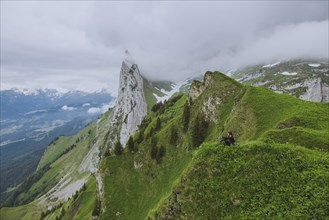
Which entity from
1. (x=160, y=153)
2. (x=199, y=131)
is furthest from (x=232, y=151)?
(x=160, y=153)

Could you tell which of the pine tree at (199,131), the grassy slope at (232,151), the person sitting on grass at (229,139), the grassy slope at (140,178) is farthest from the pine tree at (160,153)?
the person sitting on grass at (229,139)

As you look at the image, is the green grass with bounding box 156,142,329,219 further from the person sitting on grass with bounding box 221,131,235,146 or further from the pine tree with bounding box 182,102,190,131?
the pine tree with bounding box 182,102,190,131

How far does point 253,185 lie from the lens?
29703 mm

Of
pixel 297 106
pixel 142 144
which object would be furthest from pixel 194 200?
pixel 142 144

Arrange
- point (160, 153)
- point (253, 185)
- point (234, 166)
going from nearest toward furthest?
point (253, 185) < point (234, 166) < point (160, 153)

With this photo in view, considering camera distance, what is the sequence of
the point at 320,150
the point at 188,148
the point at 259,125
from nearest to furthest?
the point at 320,150 < the point at 259,125 < the point at 188,148

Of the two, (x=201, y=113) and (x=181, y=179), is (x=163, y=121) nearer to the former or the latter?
(x=201, y=113)

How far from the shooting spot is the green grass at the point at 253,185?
86.8ft

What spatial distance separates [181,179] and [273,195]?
33.0ft

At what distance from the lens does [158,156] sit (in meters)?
82.8

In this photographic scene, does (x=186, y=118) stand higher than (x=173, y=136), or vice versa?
(x=186, y=118)

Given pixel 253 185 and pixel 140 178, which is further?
pixel 140 178

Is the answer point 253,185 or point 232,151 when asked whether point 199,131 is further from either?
point 253,185

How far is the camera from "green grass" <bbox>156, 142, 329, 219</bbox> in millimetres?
26453
